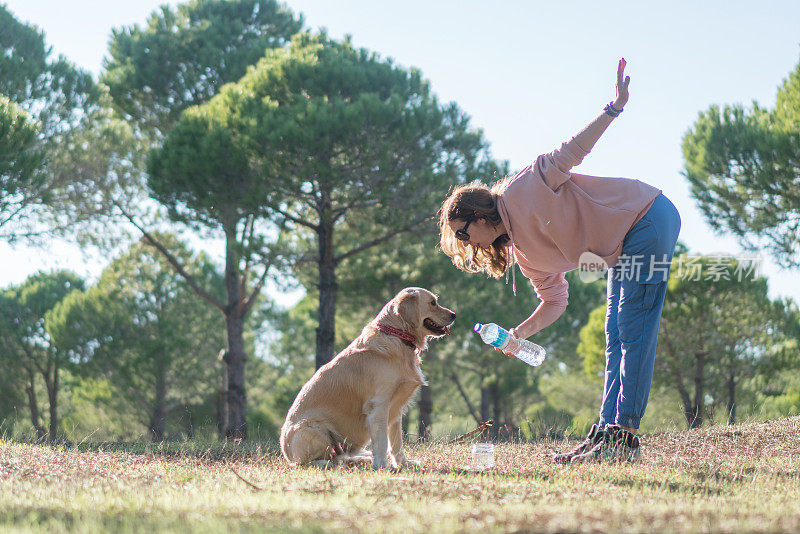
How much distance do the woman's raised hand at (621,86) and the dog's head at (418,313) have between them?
6.03 ft

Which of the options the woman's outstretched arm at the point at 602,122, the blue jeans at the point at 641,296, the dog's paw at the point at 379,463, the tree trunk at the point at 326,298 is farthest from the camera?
the tree trunk at the point at 326,298

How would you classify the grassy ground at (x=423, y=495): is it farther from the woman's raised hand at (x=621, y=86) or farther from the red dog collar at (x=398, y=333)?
the woman's raised hand at (x=621, y=86)

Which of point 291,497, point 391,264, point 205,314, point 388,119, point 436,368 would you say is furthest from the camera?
point 205,314

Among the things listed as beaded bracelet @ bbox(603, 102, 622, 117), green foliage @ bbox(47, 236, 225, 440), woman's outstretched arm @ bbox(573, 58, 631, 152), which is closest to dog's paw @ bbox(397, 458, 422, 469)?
woman's outstretched arm @ bbox(573, 58, 631, 152)

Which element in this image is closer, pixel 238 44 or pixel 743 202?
pixel 743 202

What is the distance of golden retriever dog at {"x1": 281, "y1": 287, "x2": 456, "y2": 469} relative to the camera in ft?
15.7

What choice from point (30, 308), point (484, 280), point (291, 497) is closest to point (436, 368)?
point (484, 280)

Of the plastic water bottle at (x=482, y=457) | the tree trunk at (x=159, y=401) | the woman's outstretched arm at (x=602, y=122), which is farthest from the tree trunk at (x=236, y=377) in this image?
the woman's outstretched arm at (x=602, y=122)

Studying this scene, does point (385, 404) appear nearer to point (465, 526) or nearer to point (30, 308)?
point (465, 526)

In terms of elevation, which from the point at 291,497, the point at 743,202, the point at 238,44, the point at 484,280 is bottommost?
the point at 291,497

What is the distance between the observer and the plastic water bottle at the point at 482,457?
464 cm

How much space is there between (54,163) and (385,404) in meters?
12.2

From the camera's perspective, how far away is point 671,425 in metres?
6.92

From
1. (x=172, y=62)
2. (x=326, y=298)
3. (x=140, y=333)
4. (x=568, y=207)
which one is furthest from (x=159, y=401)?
(x=568, y=207)
